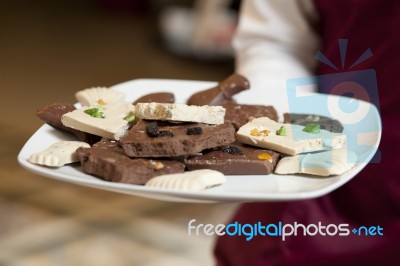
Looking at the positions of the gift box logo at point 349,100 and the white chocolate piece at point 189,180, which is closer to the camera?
the white chocolate piece at point 189,180

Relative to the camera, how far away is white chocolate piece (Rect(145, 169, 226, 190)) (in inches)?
23.2

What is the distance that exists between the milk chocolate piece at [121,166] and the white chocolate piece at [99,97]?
12cm

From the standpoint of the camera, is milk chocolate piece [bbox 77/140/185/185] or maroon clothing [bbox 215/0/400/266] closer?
milk chocolate piece [bbox 77/140/185/185]

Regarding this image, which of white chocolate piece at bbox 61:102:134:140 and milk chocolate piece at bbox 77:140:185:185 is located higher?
white chocolate piece at bbox 61:102:134:140

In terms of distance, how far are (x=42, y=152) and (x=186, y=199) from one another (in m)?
0.16

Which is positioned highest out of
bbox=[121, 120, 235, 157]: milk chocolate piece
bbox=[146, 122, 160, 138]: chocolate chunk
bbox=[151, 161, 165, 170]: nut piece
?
bbox=[146, 122, 160, 138]: chocolate chunk

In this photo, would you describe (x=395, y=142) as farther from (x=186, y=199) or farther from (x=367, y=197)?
(x=186, y=199)

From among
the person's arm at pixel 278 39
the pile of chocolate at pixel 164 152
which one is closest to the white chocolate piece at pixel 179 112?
the pile of chocolate at pixel 164 152

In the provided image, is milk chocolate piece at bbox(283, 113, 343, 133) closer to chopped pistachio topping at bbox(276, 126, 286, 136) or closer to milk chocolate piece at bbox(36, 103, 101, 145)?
chopped pistachio topping at bbox(276, 126, 286, 136)

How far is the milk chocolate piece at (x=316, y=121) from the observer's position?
2.43ft

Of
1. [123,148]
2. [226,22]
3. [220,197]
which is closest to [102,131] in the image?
[123,148]

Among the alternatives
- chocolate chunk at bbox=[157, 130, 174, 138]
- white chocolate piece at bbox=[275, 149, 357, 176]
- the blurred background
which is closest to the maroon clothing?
white chocolate piece at bbox=[275, 149, 357, 176]

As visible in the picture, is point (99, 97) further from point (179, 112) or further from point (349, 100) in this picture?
point (349, 100)

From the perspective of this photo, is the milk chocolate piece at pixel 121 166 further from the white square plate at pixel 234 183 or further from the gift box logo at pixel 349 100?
the gift box logo at pixel 349 100
